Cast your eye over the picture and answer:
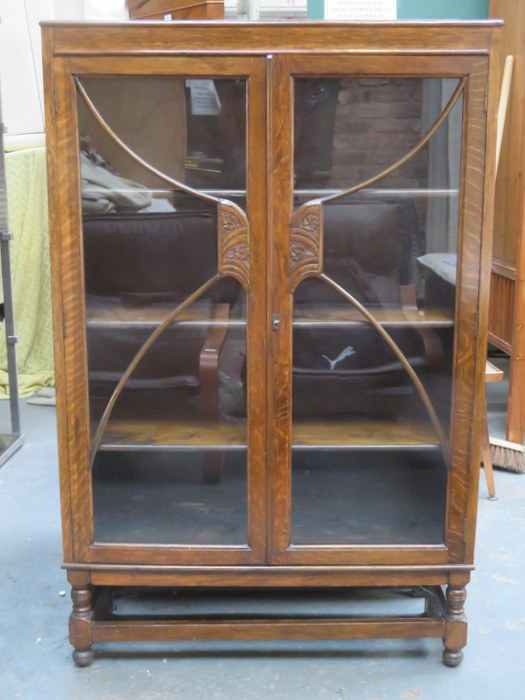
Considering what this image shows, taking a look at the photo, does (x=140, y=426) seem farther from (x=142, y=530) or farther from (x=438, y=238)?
(x=438, y=238)

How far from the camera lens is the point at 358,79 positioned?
152 centimetres

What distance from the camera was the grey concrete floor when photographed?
162 cm

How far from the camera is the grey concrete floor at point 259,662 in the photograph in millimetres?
1619

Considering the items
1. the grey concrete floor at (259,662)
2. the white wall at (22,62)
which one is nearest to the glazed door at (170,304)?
the grey concrete floor at (259,662)

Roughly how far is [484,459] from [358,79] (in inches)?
58.0

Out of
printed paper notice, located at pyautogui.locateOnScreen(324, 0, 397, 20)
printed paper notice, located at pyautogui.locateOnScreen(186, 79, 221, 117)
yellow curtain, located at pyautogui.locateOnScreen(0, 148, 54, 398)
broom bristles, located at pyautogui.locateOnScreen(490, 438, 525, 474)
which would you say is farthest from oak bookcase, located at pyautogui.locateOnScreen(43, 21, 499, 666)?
yellow curtain, located at pyautogui.locateOnScreen(0, 148, 54, 398)

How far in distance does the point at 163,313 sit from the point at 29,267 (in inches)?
90.0

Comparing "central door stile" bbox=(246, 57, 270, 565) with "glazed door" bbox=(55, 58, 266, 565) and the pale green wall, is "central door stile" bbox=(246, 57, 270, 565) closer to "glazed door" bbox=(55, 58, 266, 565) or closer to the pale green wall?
"glazed door" bbox=(55, 58, 266, 565)

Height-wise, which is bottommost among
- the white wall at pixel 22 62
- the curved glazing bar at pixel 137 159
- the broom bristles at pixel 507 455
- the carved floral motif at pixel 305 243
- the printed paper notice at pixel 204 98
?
the broom bristles at pixel 507 455

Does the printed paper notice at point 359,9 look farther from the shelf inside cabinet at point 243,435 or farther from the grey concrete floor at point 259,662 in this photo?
the grey concrete floor at point 259,662

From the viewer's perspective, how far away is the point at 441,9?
10.8 feet

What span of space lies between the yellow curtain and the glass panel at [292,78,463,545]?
2.33m

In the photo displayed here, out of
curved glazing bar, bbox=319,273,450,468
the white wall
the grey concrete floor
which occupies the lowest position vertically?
the grey concrete floor

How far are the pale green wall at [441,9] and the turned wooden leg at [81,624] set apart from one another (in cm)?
234
